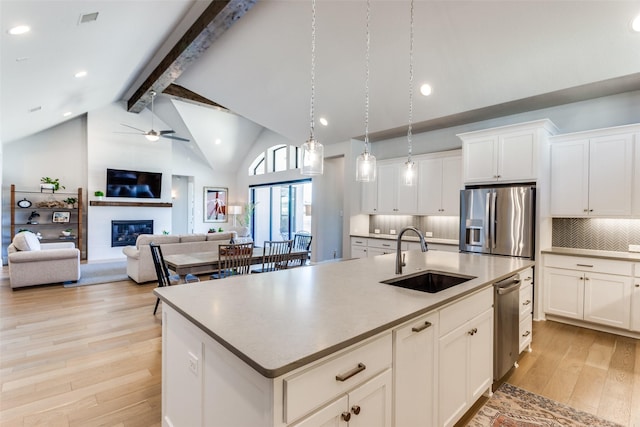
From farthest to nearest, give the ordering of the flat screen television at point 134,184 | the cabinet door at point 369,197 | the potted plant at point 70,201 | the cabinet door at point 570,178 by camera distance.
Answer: the flat screen television at point 134,184 < the potted plant at point 70,201 < the cabinet door at point 369,197 < the cabinet door at point 570,178

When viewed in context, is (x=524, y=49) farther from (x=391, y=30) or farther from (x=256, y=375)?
(x=256, y=375)

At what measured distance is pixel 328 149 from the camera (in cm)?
681

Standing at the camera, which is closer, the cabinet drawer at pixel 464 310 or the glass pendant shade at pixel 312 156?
the cabinet drawer at pixel 464 310

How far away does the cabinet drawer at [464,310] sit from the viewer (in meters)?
1.77

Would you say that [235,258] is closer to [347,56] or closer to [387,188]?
[347,56]

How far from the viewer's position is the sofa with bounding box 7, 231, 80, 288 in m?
5.00

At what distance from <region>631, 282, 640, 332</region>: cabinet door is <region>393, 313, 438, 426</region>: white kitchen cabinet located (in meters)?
3.23

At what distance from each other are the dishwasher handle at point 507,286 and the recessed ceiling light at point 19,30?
186 inches

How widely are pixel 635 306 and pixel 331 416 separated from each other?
407 centimetres

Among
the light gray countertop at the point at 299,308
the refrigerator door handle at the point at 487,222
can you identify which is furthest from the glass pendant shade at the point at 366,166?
the refrigerator door handle at the point at 487,222

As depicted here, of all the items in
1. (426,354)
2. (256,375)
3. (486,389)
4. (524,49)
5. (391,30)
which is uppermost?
(391,30)

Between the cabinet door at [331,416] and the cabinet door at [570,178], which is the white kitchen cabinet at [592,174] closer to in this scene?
the cabinet door at [570,178]

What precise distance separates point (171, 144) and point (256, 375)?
33.2 feet

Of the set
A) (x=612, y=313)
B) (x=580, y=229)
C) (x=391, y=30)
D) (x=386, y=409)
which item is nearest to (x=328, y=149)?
(x=391, y=30)
